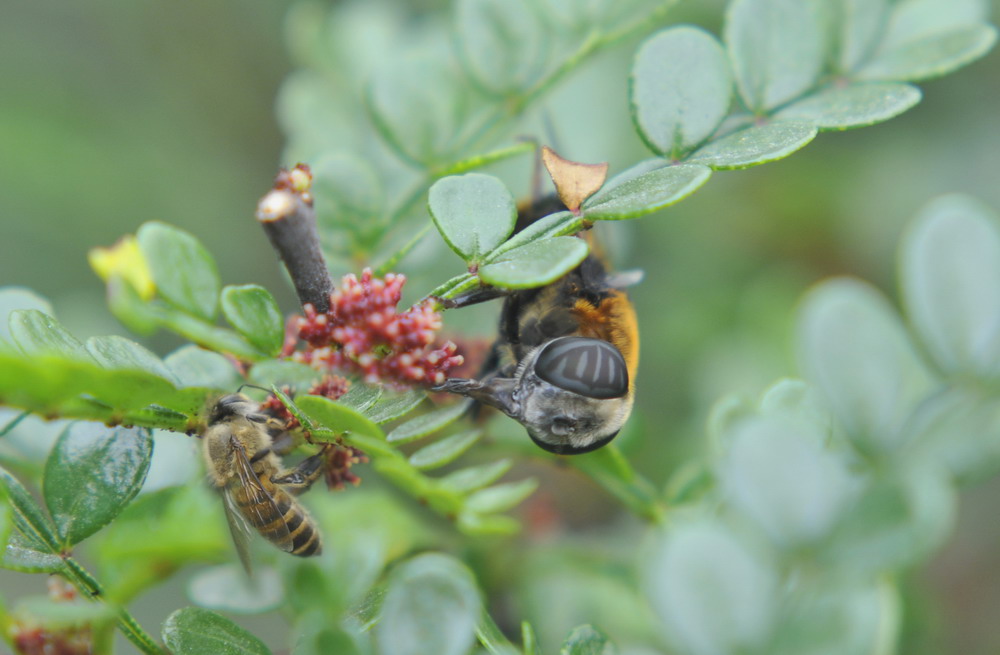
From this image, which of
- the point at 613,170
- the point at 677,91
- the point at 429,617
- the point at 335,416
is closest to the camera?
the point at 429,617

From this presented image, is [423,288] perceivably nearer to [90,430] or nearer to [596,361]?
[596,361]

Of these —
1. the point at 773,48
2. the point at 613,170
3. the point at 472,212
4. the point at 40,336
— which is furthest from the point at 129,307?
the point at 613,170

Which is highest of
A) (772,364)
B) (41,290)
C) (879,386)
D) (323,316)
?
(323,316)

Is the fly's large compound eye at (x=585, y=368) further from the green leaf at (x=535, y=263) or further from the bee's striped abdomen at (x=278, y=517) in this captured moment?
the bee's striped abdomen at (x=278, y=517)

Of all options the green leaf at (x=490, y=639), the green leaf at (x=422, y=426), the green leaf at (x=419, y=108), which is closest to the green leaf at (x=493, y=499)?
the green leaf at (x=422, y=426)

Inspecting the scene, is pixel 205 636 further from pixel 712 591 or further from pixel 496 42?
pixel 496 42

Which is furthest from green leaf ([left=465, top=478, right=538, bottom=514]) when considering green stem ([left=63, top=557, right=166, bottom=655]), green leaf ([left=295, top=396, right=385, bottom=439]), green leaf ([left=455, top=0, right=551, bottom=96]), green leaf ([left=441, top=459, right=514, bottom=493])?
green leaf ([left=455, top=0, right=551, bottom=96])

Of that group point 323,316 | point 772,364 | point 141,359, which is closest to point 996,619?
point 772,364
